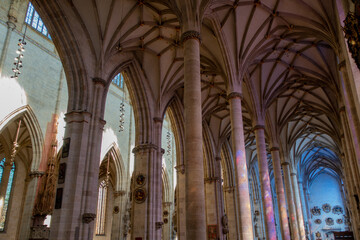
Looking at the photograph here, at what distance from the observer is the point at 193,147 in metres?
10.2

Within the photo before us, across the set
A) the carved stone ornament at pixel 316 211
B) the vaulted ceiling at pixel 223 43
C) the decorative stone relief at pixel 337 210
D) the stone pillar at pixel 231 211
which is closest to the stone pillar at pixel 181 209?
the vaulted ceiling at pixel 223 43

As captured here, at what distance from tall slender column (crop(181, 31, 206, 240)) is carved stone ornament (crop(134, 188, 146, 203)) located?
7975 mm

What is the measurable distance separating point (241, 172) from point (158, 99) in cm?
816

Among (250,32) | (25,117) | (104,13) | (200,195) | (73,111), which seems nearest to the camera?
(200,195)

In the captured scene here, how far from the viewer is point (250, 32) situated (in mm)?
16891

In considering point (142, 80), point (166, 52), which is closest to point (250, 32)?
point (166, 52)

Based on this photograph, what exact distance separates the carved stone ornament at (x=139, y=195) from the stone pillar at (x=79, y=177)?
4.23 meters

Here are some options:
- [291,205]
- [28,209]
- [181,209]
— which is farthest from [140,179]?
[291,205]

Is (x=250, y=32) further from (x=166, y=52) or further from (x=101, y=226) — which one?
(x=101, y=226)

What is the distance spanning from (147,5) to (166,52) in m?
4.01

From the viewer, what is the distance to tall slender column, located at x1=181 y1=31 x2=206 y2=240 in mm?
9438

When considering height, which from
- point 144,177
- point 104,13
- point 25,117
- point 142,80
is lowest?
point 144,177

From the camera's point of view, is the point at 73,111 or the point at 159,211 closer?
the point at 73,111

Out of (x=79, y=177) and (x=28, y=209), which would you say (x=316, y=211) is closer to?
(x=28, y=209)
